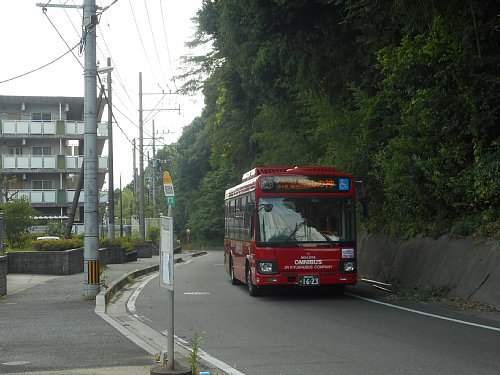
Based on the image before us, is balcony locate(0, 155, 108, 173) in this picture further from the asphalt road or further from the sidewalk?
the asphalt road

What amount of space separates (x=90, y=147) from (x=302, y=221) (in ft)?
19.0

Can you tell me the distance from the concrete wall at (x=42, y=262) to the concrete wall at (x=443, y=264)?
1089 centimetres

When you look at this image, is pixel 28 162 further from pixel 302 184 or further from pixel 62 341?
pixel 62 341

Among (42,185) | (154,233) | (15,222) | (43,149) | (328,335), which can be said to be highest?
(43,149)

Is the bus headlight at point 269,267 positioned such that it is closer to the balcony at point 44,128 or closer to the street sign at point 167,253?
the street sign at point 167,253

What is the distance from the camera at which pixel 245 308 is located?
570 inches

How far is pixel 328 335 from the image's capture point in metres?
10.5

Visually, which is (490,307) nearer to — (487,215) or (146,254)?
(487,215)

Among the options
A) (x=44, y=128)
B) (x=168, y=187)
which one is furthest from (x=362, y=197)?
(x=44, y=128)

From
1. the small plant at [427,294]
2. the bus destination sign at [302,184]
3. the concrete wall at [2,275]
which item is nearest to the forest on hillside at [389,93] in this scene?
the small plant at [427,294]

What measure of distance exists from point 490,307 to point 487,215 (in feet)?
8.24

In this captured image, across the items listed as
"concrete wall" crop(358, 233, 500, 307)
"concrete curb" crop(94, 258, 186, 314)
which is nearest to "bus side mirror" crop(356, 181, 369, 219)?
"concrete wall" crop(358, 233, 500, 307)

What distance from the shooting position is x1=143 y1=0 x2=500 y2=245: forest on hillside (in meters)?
14.7

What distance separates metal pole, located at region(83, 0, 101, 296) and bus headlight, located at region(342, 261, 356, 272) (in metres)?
6.02
